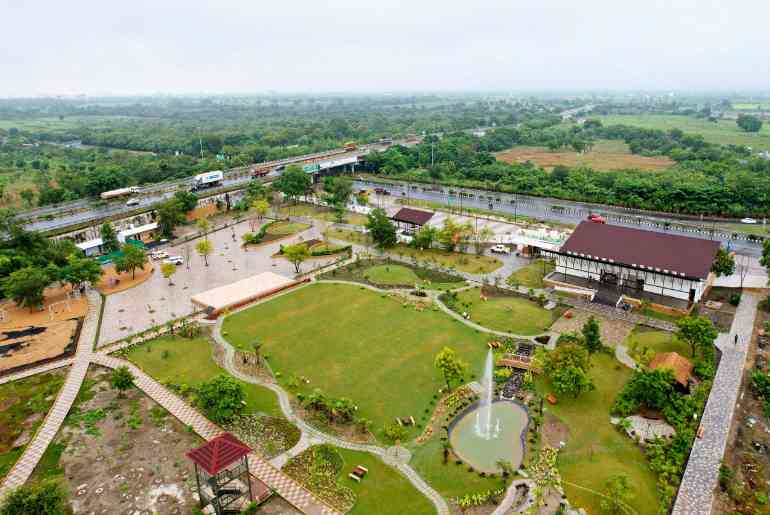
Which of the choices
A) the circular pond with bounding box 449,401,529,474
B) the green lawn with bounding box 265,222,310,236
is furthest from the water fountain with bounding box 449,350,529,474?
the green lawn with bounding box 265,222,310,236

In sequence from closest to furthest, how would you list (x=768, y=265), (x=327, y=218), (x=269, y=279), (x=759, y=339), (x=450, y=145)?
(x=759, y=339) → (x=768, y=265) → (x=269, y=279) → (x=327, y=218) → (x=450, y=145)

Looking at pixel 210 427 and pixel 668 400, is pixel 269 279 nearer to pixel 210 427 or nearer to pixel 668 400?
pixel 210 427

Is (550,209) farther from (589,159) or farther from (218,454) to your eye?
(218,454)

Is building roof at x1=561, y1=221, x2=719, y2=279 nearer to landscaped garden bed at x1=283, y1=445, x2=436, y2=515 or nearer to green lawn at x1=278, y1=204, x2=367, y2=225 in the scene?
landscaped garden bed at x1=283, y1=445, x2=436, y2=515

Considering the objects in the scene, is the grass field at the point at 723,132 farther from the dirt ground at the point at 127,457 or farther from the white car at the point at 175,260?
the dirt ground at the point at 127,457

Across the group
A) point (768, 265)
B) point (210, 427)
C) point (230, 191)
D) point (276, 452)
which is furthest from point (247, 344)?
point (230, 191)

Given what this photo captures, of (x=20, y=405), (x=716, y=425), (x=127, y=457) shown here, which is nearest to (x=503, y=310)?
(x=716, y=425)
